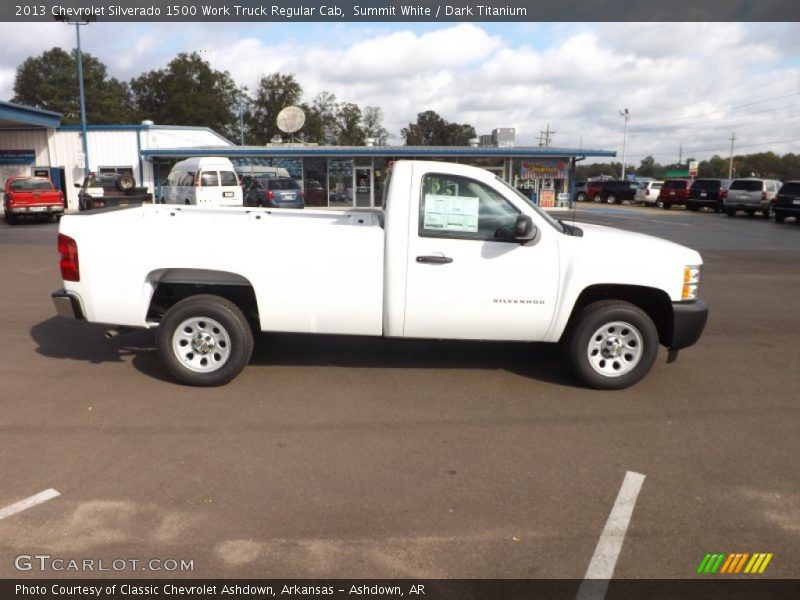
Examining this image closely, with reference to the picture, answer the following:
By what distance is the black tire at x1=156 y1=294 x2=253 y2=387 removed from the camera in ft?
17.8

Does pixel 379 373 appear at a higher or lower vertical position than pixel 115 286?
lower

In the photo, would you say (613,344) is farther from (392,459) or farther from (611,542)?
(611,542)

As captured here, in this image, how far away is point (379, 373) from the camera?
6000 mm

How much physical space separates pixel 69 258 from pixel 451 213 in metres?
3.21

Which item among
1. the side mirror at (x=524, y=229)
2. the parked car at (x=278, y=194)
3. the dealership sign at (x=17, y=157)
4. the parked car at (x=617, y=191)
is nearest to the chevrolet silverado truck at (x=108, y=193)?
the dealership sign at (x=17, y=157)

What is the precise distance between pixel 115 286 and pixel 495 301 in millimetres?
3155

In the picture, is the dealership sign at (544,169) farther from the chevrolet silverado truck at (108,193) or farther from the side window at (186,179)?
the chevrolet silverado truck at (108,193)

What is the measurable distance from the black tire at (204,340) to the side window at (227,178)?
2019 cm

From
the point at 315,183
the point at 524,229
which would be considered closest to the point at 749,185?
the point at 315,183

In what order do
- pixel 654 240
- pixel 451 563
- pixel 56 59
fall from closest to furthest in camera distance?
pixel 451 563
pixel 654 240
pixel 56 59

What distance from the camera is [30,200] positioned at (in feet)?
82.2
